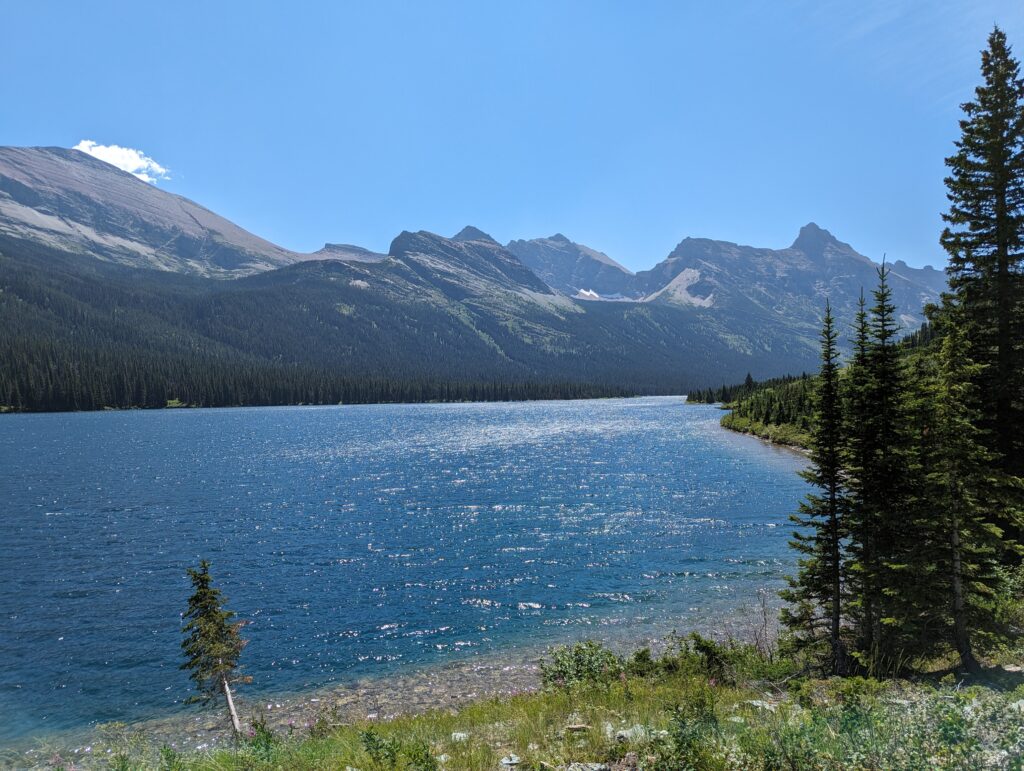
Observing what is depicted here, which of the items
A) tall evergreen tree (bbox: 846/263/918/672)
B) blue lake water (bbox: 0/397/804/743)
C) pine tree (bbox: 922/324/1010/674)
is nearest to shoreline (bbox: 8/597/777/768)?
blue lake water (bbox: 0/397/804/743)

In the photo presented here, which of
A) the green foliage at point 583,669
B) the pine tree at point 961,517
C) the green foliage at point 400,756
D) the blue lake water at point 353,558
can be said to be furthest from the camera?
the blue lake water at point 353,558

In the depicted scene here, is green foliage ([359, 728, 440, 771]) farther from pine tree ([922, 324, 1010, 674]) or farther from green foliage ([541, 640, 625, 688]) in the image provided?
pine tree ([922, 324, 1010, 674])

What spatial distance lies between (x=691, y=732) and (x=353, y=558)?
127 ft

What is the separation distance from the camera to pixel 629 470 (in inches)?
3334

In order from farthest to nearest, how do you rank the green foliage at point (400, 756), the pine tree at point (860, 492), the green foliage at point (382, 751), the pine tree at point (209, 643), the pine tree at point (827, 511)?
the pine tree at point (827, 511), the pine tree at point (860, 492), the pine tree at point (209, 643), the green foliage at point (382, 751), the green foliage at point (400, 756)

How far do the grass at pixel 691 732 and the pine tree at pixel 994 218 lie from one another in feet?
58.1

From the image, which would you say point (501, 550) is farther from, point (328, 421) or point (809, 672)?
point (328, 421)

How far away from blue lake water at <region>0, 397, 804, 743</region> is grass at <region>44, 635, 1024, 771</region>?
8.46 metres

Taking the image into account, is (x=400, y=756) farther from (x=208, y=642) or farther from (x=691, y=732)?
(x=208, y=642)

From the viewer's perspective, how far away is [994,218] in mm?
28656

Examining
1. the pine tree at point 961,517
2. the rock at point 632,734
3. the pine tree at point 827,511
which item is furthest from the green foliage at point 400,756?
the pine tree at point 961,517

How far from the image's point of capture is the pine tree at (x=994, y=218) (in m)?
27.0

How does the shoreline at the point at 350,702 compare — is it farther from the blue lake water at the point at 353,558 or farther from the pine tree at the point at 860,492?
the pine tree at the point at 860,492

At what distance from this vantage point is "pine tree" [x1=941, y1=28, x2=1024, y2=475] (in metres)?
27.0
